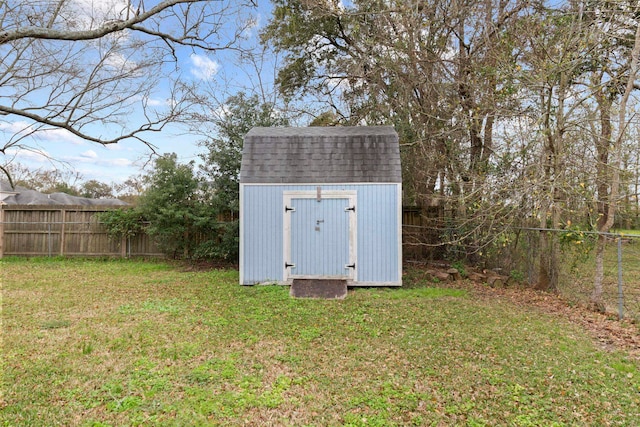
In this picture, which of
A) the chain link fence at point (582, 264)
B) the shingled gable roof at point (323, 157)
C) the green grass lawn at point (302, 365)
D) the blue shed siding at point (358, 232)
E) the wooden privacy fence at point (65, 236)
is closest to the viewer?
the green grass lawn at point (302, 365)

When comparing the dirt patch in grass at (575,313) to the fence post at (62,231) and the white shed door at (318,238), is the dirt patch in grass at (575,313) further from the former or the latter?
the fence post at (62,231)

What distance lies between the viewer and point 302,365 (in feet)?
12.0

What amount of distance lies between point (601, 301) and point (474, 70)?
5154 mm

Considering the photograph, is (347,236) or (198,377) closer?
(198,377)

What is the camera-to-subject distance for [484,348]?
4129 millimetres

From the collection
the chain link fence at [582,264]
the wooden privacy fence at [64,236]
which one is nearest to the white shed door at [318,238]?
the chain link fence at [582,264]

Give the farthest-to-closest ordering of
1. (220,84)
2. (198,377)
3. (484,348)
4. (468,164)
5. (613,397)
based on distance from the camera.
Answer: (220,84)
(468,164)
(484,348)
(198,377)
(613,397)

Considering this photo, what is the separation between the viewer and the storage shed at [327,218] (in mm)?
7289

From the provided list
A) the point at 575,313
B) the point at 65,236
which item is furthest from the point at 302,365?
the point at 65,236

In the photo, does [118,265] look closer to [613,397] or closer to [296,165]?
[296,165]

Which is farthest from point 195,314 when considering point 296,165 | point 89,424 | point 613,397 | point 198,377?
point 613,397

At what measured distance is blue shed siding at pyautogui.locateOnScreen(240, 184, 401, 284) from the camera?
7.28 m

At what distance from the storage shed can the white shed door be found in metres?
0.02

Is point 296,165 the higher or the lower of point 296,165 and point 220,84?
the lower
